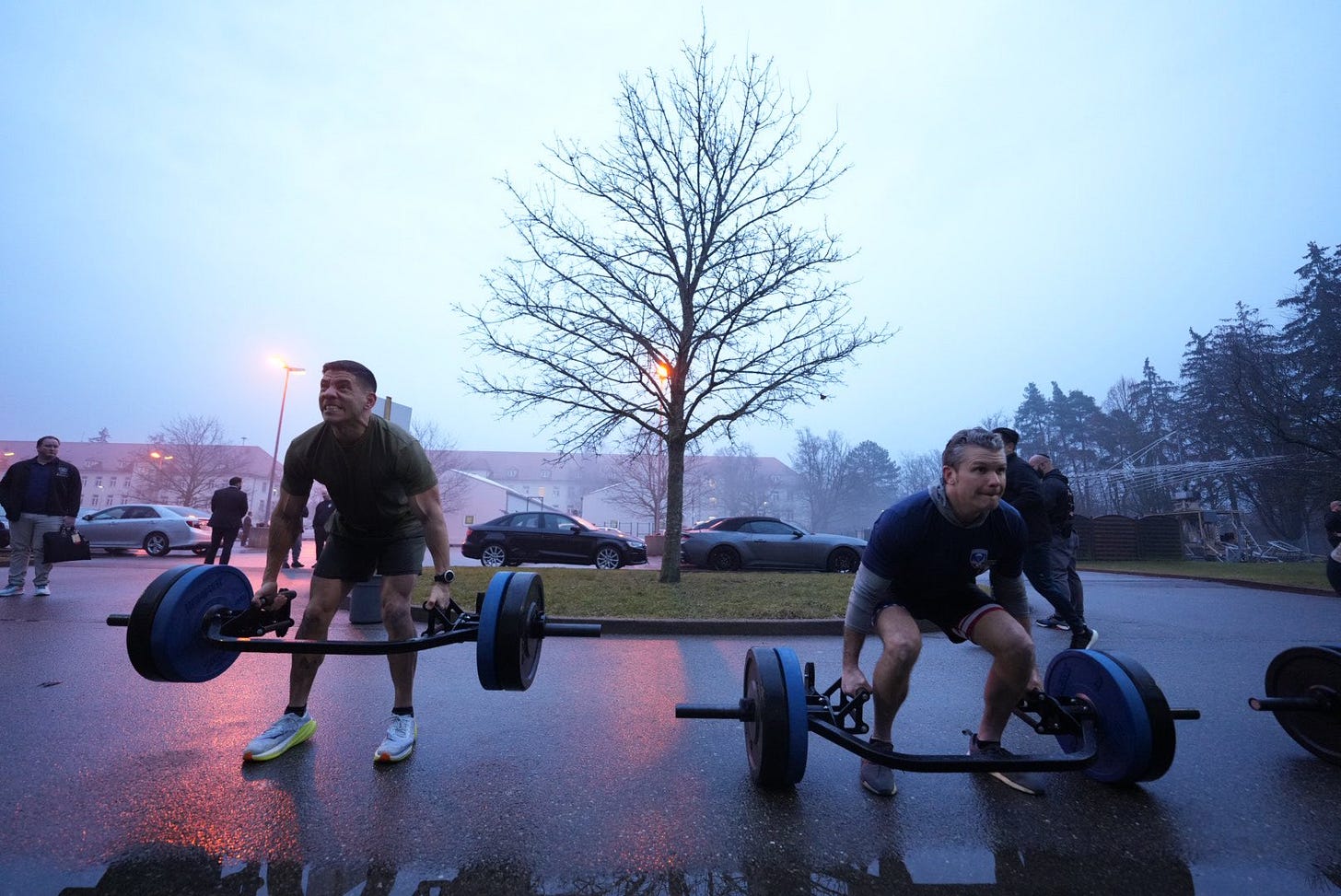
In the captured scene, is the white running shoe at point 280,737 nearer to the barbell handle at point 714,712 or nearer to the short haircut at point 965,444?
the barbell handle at point 714,712

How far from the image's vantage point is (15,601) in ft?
24.8

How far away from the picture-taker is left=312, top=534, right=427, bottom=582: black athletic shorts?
3320 mm

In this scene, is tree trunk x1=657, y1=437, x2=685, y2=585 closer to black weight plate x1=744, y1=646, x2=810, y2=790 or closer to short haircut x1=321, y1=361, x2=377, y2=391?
short haircut x1=321, y1=361, x2=377, y2=391

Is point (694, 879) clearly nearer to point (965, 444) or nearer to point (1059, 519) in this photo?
point (965, 444)

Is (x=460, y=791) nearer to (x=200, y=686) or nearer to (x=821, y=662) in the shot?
(x=200, y=686)

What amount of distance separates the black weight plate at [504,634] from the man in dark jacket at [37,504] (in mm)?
8315

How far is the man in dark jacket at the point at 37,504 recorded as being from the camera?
7.71 meters

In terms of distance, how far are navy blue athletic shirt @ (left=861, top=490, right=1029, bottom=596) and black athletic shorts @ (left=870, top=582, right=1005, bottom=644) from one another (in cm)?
6

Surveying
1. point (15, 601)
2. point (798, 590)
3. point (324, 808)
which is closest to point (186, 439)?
point (15, 601)

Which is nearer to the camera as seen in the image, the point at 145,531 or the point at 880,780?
the point at 880,780

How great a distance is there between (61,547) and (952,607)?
10.3 m

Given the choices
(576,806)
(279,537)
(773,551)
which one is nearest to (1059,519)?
(576,806)

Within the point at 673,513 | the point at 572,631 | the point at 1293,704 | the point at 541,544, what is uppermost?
the point at 673,513

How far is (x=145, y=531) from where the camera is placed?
16422 mm
